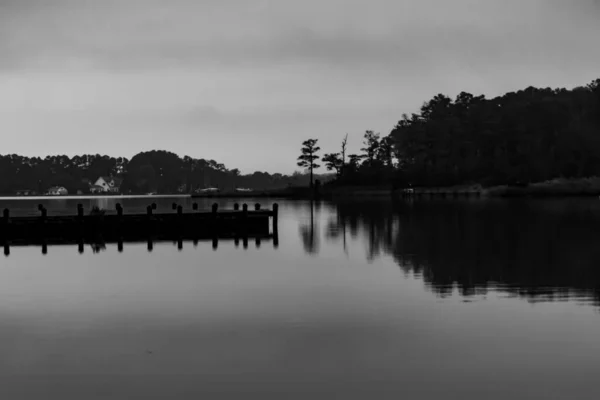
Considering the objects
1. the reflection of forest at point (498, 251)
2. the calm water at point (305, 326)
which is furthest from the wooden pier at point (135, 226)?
the calm water at point (305, 326)

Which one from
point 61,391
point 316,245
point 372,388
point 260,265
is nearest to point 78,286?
point 260,265

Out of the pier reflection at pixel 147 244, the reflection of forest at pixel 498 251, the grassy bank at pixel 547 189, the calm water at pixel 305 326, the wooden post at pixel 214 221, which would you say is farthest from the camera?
the grassy bank at pixel 547 189

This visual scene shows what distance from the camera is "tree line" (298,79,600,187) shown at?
378 feet

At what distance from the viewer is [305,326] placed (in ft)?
52.1

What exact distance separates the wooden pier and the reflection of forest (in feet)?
19.7

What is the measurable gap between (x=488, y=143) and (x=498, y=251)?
9807 cm

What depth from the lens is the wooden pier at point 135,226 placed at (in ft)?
143

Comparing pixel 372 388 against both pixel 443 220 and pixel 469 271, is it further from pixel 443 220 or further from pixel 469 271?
pixel 443 220

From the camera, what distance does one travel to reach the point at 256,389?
36.4 feet

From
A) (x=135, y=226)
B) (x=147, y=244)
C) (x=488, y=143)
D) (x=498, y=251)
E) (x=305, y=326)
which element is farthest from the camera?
(x=488, y=143)

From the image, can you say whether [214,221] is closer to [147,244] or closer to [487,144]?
[147,244]

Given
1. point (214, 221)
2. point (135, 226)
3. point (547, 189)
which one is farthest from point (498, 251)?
point (547, 189)

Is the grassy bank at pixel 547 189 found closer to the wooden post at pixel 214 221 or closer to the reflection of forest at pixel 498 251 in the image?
the reflection of forest at pixel 498 251

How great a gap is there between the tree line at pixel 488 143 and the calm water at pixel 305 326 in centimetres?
8841
